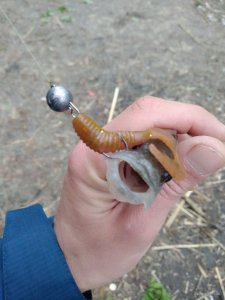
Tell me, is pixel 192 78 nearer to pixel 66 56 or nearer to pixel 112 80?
pixel 112 80

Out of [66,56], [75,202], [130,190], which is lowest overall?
[66,56]

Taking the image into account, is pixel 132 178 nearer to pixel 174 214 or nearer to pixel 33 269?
pixel 33 269

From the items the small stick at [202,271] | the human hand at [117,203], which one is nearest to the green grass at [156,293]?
the small stick at [202,271]

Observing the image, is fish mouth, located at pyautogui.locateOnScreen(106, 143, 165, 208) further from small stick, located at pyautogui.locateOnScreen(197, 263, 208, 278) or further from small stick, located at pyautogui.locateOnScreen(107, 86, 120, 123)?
small stick, located at pyautogui.locateOnScreen(107, 86, 120, 123)

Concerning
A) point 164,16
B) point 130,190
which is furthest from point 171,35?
point 130,190

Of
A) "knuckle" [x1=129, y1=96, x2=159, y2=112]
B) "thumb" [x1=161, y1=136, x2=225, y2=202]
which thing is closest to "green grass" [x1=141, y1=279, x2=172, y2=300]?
"thumb" [x1=161, y1=136, x2=225, y2=202]

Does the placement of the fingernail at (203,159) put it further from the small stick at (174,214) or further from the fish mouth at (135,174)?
the small stick at (174,214)
